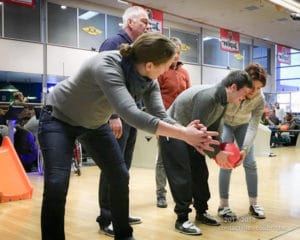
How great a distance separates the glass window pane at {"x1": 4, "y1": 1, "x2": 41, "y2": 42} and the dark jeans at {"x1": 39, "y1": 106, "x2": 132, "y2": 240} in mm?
8833

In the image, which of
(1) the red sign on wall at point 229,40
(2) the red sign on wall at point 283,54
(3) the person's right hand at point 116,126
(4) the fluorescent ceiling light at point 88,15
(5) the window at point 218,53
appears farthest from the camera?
(2) the red sign on wall at point 283,54

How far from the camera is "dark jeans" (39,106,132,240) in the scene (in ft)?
6.34

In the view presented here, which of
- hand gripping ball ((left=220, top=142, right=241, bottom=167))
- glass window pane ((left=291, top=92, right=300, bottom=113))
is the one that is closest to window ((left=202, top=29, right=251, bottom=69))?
glass window pane ((left=291, top=92, right=300, bottom=113))

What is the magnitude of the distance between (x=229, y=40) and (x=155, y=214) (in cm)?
1122

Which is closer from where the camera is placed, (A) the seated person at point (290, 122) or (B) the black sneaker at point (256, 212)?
(B) the black sneaker at point (256, 212)

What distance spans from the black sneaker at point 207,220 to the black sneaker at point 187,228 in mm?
255

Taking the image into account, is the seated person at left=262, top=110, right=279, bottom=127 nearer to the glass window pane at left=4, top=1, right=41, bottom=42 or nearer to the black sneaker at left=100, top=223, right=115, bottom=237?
the glass window pane at left=4, top=1, right=41, bottom=42

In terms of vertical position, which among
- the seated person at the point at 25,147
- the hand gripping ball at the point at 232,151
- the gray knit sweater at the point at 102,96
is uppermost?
the gray knit sweater at the point at 102,96

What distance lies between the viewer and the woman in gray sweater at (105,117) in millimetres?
1687

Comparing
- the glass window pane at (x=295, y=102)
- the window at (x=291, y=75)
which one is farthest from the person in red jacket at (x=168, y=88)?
the window at (x=291, y=75)

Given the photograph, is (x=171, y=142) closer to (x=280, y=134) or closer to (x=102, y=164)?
(x=102, y=164)

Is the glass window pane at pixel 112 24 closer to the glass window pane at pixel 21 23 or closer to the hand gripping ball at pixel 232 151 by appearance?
the glass window pane at pixel 21 23

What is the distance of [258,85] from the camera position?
119 inches

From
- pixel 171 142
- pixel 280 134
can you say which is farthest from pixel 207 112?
pixel 280 134
